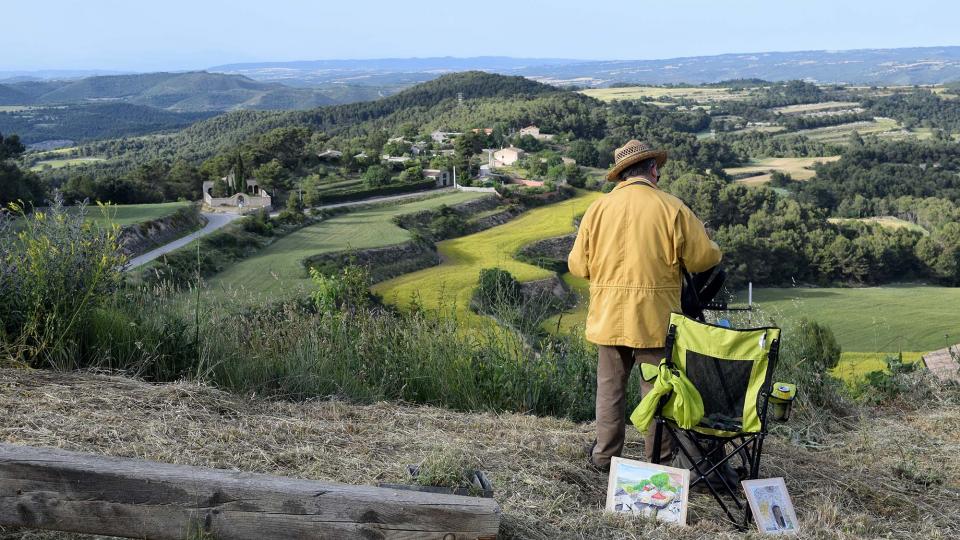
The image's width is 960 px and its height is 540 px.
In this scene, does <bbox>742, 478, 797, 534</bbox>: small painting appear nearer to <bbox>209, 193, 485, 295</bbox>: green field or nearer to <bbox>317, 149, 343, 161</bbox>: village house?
<bbox>209, 193, 485, 295</bbox>: green field

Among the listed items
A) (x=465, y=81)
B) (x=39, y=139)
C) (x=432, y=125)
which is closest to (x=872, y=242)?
(x=432, y=125)

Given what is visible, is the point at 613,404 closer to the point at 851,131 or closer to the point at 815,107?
the point at 851,131

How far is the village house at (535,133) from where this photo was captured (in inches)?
3530

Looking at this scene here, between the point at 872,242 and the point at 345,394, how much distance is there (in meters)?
53.5

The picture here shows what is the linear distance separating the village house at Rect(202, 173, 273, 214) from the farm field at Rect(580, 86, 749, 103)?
109 m

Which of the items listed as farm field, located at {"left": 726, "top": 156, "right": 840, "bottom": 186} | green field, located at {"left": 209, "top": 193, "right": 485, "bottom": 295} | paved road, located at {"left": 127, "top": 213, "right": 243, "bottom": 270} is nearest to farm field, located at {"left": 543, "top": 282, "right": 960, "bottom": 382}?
green field, located at {"left": 209, "top": 193, "right": 485, "bottom": 295}

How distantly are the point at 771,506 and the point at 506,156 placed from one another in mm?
73204

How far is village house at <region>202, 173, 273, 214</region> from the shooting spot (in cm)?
4641

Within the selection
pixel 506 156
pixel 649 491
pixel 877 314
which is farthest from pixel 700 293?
pixel 506 156

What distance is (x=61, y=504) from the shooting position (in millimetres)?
2588

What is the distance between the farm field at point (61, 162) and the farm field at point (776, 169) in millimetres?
66106

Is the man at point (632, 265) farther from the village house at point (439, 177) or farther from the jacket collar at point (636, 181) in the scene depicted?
the village house at point (439, 177)

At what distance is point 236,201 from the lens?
46.8 metres

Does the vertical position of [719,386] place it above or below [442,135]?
above
